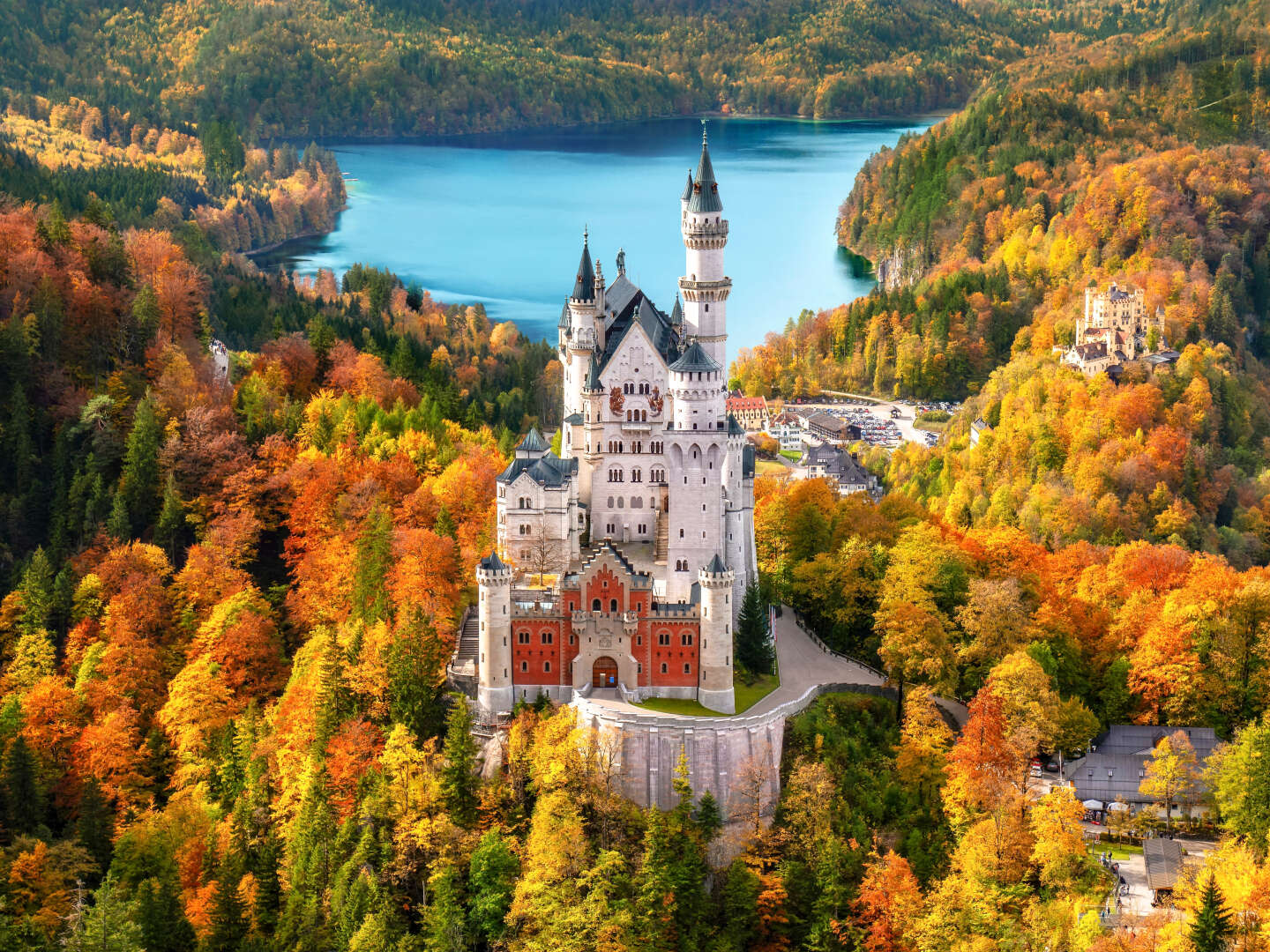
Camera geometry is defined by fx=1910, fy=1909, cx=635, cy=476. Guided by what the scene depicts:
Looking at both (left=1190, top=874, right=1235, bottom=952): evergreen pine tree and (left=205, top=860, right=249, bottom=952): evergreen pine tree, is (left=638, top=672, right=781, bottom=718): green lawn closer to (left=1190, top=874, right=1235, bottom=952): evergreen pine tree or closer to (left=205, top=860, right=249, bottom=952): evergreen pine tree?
(left=205, top=860, right=249, bottom=952): evergreen pine tree

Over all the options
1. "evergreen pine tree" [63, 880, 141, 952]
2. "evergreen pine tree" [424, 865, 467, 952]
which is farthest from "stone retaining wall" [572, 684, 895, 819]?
"evergreen pine tree" [63, 880, 141, 952]

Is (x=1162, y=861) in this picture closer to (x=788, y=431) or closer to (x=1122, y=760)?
(x=1122, y=760)

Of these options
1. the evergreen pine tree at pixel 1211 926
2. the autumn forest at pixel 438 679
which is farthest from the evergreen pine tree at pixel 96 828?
the evergreen pine tree at pixel 1211 926

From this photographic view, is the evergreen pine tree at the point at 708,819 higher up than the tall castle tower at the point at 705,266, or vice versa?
the tall castle tower at the point at 705,266

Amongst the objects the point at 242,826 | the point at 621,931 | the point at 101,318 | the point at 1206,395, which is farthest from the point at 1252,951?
the point at 1206,395

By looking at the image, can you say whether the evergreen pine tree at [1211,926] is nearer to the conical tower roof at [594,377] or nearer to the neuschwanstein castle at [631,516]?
the neuschwanstein castle at [631,516]

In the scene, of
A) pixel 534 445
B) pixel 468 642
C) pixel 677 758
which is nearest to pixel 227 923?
pixel 468 642

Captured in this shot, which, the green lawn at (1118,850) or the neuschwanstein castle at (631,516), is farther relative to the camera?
the neuschwanstein castle at (631,516)

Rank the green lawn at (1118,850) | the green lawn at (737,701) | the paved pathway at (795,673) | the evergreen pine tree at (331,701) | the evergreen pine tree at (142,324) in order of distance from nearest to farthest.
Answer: the green lawn at (1118,850) < the paved pathway at (795,673) < the green lawn at (737,701) < the evergreen pine tree at (331,701) < the evergreen pine tree at (142,324)
